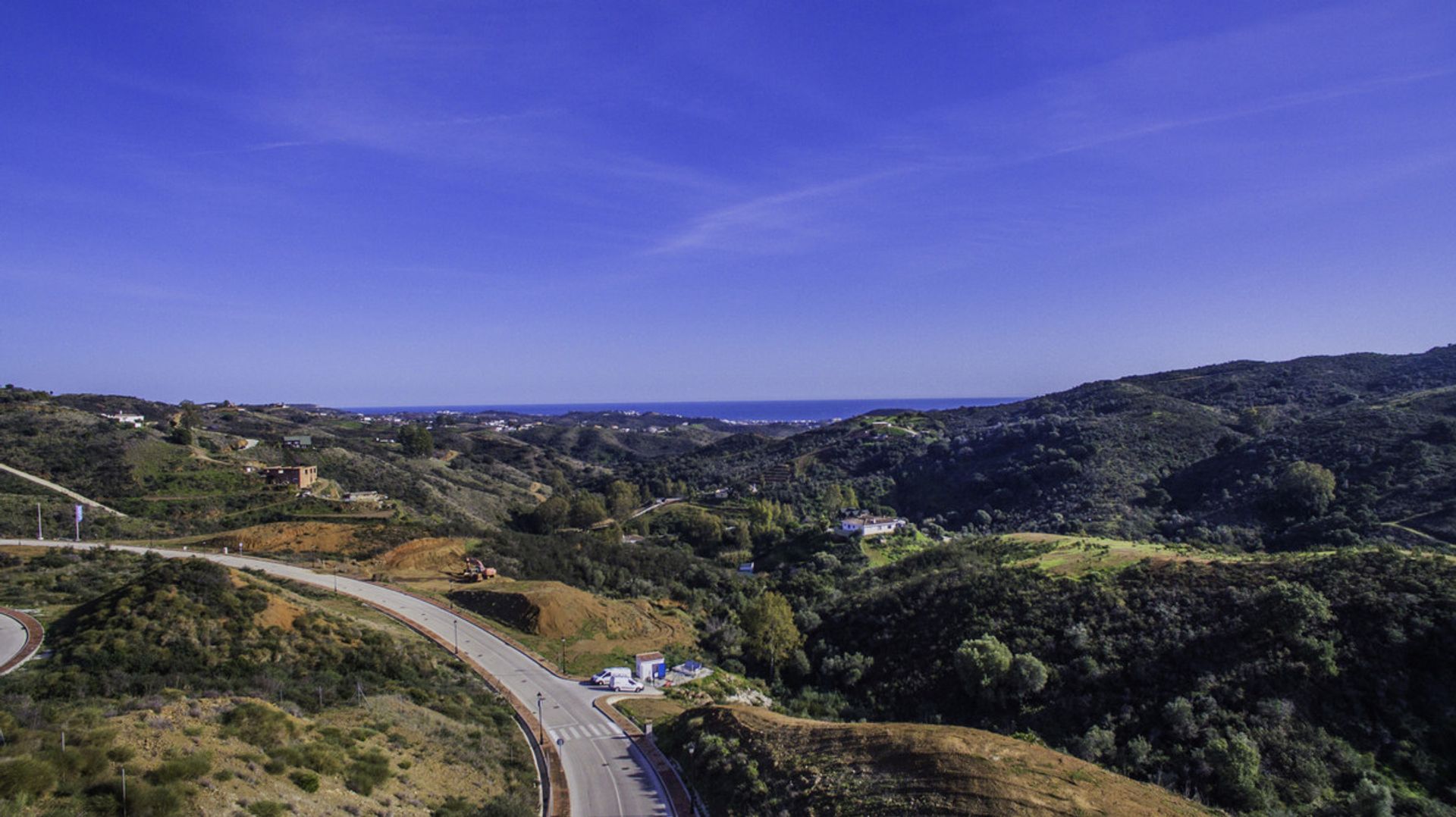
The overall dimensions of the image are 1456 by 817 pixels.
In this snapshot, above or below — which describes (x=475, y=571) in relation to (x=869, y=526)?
below

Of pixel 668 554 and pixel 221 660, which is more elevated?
pixel 221 660

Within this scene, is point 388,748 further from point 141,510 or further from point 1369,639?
point 141,510

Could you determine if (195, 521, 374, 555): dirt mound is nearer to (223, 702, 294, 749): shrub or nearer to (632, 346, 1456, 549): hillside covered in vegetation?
(223, 702, 294, 749): shrub

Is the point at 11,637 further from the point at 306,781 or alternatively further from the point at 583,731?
the point at 583,731

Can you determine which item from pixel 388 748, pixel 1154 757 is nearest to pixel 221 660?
pixel 388 748

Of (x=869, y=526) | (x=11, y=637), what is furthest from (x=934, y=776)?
(x=869, y=526)

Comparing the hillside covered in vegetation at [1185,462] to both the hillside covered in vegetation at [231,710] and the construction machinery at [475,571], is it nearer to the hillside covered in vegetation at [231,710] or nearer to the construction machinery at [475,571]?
the construction machinery at [475,571]
